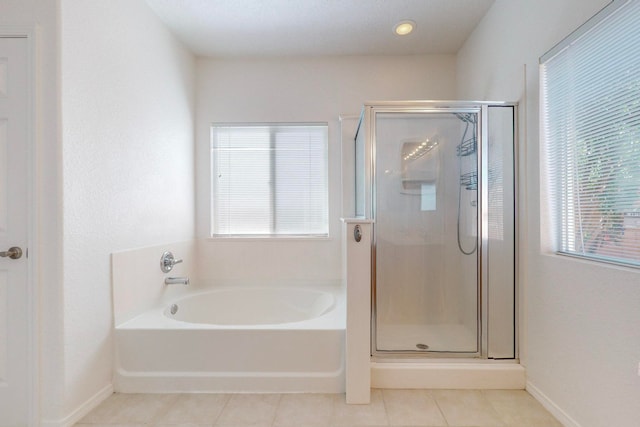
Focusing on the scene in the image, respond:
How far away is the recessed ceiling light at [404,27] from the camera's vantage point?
2320mm

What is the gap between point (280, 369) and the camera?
5.96 ft

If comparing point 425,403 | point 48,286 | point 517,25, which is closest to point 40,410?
point 48,286

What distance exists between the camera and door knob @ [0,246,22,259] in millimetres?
1457

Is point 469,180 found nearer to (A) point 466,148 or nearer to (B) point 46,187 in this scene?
(A) point 466,148

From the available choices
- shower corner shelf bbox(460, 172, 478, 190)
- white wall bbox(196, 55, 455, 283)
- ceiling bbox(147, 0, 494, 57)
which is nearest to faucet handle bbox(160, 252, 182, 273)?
white wall bbox(196, 55, 455, 283)

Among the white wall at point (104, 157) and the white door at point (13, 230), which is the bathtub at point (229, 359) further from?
the white door at point (13, 230)

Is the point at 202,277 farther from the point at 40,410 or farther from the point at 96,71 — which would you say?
the point at 96,71

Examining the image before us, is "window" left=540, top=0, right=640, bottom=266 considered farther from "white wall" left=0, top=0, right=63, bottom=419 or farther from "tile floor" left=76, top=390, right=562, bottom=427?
"white wall" left=0, top=0, right=63, bottom=419

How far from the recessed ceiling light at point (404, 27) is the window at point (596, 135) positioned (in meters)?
1.07

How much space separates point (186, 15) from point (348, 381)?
2756mm

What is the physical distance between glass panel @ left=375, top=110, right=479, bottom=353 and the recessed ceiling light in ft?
2.77

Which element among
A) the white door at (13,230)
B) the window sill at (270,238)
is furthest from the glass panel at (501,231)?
the white door at (13,230)

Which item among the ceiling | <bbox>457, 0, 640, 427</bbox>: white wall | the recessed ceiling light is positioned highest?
the ceiling

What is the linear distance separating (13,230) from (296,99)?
2.20 meters
